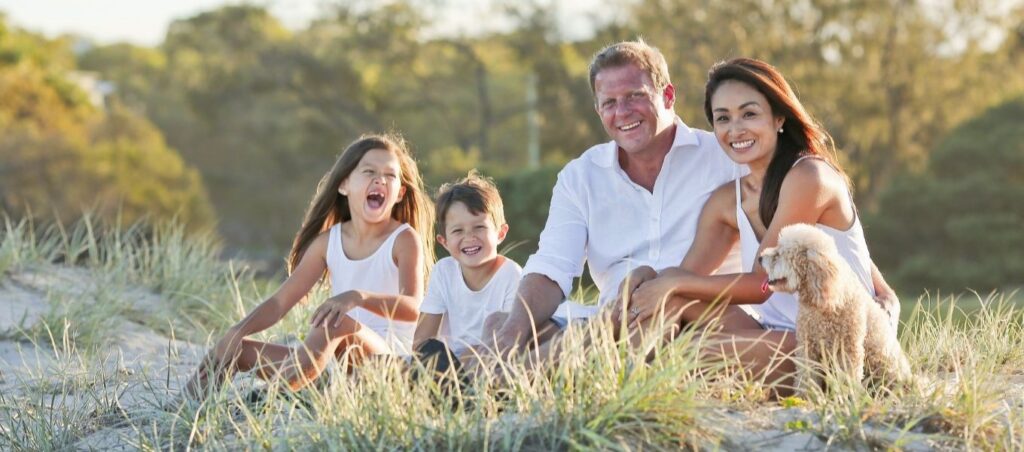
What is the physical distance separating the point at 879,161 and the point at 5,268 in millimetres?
25499

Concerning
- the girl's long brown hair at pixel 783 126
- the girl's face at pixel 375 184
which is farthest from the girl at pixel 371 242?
the girl's long brown hair at pixel 783 126

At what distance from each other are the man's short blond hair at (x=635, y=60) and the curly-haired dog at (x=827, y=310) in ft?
3.92

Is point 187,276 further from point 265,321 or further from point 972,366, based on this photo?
point 972,366

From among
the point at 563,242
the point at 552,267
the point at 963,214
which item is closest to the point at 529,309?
the point at 552,267

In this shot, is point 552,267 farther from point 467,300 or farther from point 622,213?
point 467,300

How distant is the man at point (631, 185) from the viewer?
545 cm

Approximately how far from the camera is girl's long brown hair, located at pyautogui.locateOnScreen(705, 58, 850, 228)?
5.02 m

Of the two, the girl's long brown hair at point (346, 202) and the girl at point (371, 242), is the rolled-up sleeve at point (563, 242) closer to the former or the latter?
the girl at point (371, 242)

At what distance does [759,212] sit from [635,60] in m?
Result: 0.82

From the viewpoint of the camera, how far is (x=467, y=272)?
5.93 meters

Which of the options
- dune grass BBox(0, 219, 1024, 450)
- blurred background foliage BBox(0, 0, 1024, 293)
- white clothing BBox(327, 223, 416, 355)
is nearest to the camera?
dune grass BBox(0, 219, 1024, 450)

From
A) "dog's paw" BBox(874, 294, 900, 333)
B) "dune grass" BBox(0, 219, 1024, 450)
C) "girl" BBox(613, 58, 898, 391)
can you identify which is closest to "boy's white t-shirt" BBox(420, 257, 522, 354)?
"dune grass" BBox(0, 219, 1024, 450)

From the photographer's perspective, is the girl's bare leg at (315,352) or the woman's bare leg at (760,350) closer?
the woman's bare leg at (760,350)

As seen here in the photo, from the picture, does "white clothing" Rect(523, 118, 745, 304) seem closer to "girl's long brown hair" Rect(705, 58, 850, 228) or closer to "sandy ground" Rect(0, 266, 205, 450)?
"girl's long brown hair" Rect(705, 58, 850, 228)
